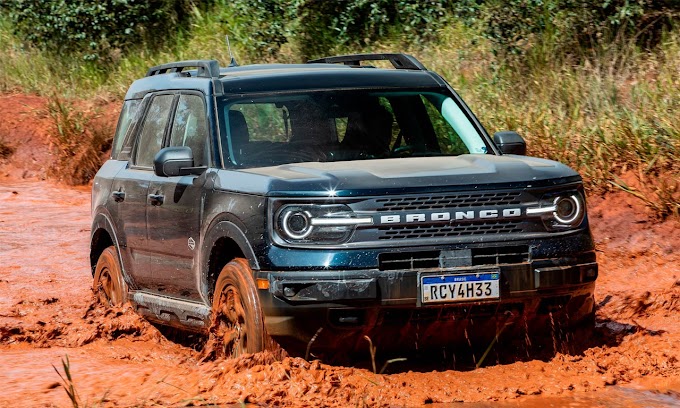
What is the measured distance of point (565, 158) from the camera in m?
11.1

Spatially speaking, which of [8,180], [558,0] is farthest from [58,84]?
[558,0]

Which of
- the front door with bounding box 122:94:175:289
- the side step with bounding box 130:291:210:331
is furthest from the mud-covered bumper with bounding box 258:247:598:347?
the front door with bounding box 122:94:175:289

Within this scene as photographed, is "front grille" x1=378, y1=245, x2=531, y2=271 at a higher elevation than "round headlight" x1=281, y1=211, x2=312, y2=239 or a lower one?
lower

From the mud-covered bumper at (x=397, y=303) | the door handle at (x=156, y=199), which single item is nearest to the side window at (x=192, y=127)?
the door handle at (x=156, y=199)

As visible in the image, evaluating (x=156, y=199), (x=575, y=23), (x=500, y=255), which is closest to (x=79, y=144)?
(x=575, y=23)

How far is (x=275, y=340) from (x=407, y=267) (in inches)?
29.3

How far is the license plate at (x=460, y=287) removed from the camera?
A: 19.5 feet

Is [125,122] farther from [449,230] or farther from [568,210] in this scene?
[568,210]

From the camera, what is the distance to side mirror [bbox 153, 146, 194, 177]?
6887mm

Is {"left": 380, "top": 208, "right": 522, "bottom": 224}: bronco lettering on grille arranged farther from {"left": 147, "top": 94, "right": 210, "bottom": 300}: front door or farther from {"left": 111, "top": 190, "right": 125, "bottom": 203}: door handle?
{"left": 111, "top": 190, "right": 125, "bottom": 203}: door handle

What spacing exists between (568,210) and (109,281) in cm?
371

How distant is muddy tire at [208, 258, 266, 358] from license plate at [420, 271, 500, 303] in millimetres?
834

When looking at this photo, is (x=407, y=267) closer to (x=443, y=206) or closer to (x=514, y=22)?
(x=443, y=206)

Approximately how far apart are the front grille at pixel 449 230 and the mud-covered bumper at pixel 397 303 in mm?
162
